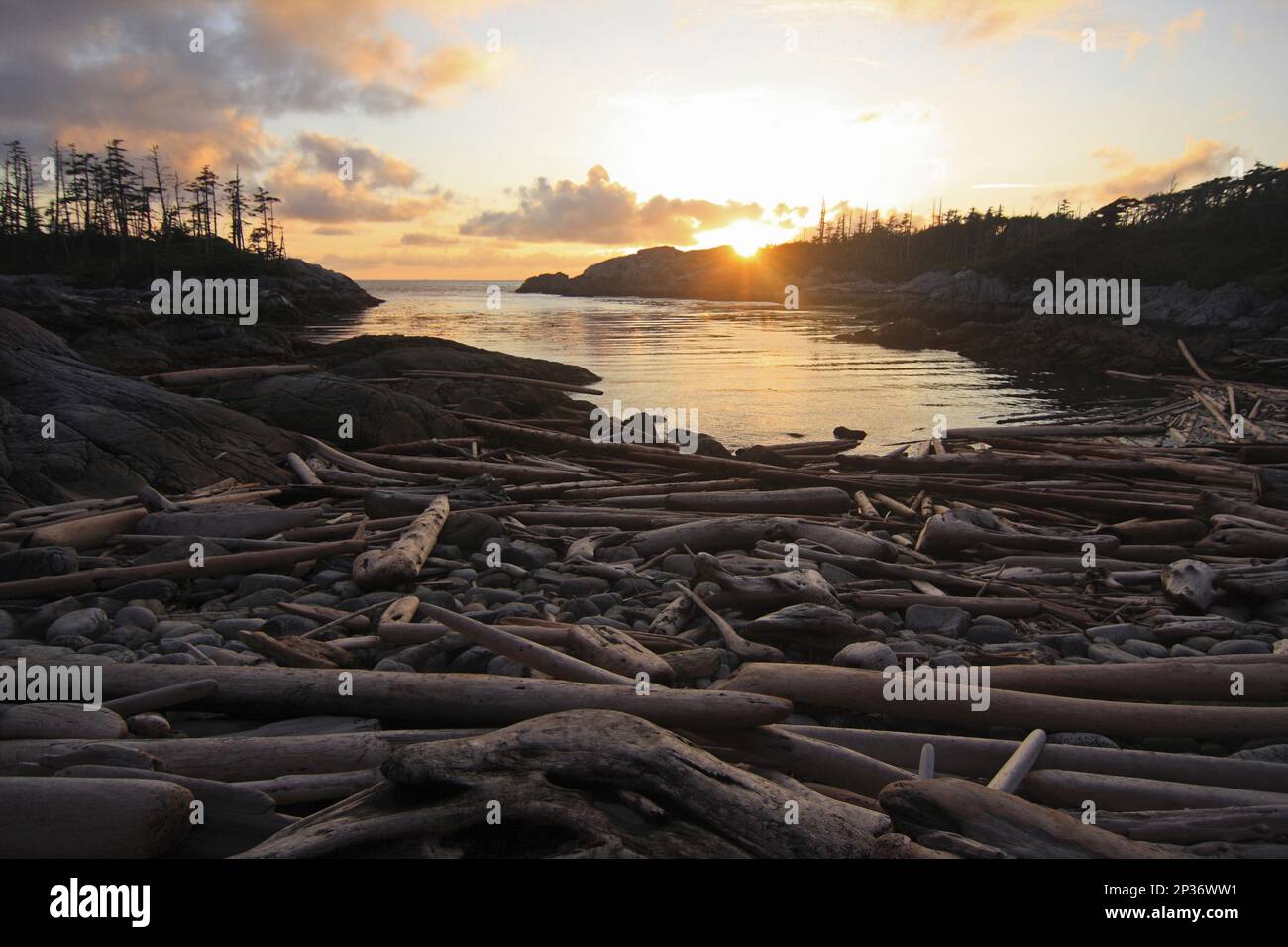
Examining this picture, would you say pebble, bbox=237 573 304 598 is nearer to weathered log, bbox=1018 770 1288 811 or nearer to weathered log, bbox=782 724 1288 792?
weathered log, bbox=782 724 1288 792

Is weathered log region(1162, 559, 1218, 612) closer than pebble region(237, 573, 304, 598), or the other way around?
weathered log region(1162, 559, 1218, 612)

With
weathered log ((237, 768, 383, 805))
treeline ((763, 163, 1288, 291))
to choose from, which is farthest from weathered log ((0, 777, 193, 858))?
treeline ((763, 163, 1288, 291))

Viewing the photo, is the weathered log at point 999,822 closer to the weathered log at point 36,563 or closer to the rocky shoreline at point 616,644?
the rocky shoreline at point 616,644

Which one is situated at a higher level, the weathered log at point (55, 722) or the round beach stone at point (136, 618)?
the round beach stone at point (136, 618)

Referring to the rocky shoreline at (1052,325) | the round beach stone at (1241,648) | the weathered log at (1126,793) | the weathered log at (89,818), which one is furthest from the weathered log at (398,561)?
the rocky shoreline at (1052,325)

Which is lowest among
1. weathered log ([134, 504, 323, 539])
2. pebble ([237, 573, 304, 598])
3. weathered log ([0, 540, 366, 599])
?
pebble ([237, 573, 304, 598])

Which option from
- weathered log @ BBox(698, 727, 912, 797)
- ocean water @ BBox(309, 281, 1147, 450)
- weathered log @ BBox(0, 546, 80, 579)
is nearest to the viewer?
weathered log @ BBox(698, 727, 912, 797)

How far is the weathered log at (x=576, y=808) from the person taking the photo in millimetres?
2873

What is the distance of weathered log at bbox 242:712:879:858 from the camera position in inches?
113

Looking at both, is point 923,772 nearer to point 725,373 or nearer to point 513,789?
point 513,789

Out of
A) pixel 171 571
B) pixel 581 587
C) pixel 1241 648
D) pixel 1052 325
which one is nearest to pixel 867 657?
pixel 581 587

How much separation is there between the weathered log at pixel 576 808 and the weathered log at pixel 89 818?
1.70 feet

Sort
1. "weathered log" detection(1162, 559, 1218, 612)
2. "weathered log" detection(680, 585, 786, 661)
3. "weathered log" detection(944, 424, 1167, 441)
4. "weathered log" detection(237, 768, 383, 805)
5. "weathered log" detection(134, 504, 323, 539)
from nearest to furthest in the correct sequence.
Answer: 1. "weathered log" detection(237, 768, 383, 805)
2. "weathered log" detection(680, 585, 786, 661)
3. "weathered log" detection(1162, 559, 1218, 612)
4. "weathered log" detection(134, 504, 323, 539)
5. "weathered log" detection(944, 424, 1167, 441)

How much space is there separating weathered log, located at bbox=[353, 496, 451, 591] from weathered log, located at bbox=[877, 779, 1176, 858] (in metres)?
4.93
